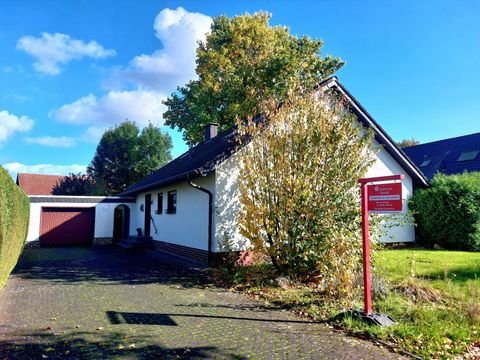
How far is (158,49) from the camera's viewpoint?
17.4m

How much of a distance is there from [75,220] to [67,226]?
56 cm

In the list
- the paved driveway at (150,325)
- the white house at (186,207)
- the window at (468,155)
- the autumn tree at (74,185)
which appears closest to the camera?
the paved driveway at (150,325)

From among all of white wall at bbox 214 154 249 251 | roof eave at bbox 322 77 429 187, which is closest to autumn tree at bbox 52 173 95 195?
white wall at bbox 214 154 249 251

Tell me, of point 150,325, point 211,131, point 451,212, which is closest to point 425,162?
point 451,212

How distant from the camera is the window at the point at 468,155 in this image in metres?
21.8

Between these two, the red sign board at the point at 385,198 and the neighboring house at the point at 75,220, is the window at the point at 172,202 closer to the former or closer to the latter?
the neighboring house at the point at 75,220

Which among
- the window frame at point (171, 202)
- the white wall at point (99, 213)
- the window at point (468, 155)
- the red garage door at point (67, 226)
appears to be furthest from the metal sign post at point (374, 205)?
the window at point (468, 155)

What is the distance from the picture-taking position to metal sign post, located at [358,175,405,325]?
18.1ft

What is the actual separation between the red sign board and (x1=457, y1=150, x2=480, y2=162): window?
20.1 m

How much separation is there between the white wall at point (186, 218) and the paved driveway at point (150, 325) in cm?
294

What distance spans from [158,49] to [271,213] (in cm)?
1274

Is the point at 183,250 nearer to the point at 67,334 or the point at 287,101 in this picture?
the point at 287,101

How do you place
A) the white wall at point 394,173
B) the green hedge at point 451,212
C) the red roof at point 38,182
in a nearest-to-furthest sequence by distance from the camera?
the green hedge at point 451,212, the white wall at point 394,173, the red roof at point 38,182

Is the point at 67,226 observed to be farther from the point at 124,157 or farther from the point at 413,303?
the point at 413,303
